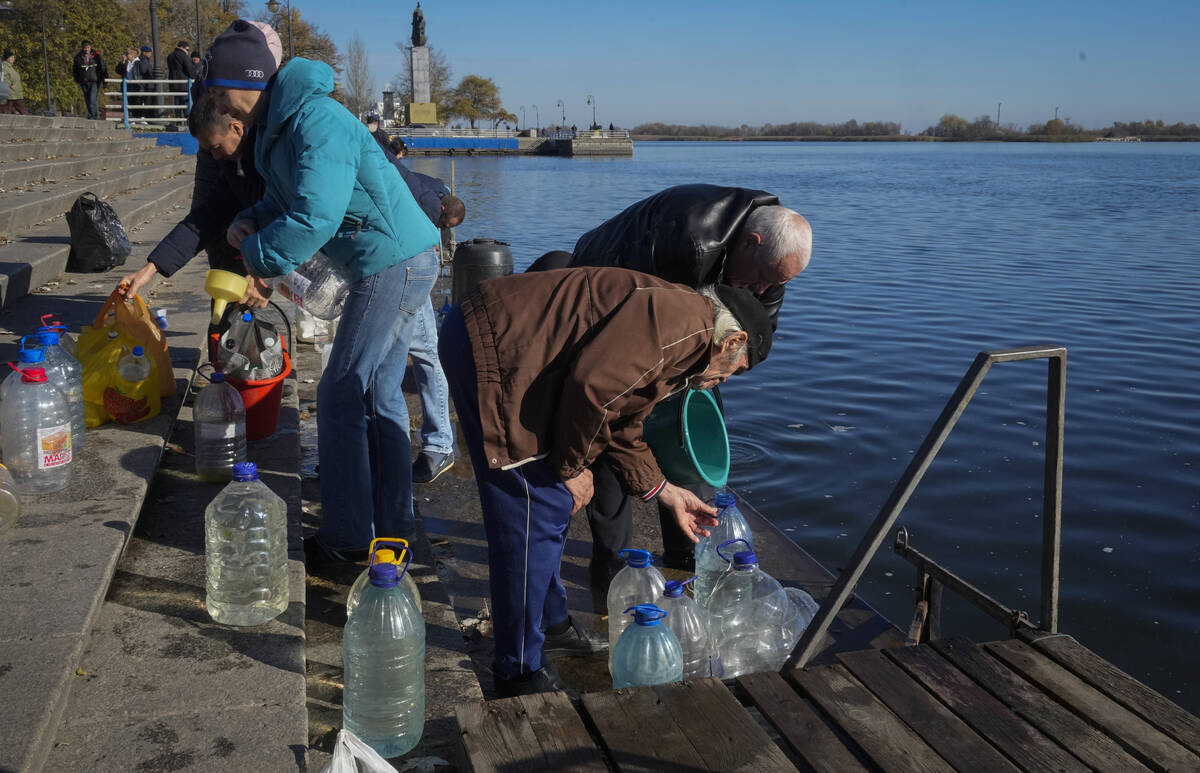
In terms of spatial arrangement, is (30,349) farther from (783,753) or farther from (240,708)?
(783,753)

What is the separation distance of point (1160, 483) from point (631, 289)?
212 inches

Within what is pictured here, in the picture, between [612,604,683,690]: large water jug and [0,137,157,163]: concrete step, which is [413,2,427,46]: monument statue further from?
[612,604,683,690]: large water jug

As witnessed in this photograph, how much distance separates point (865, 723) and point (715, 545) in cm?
153

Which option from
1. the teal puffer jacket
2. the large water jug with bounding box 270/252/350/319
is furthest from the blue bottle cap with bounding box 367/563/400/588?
the large water jug with bounding box 270/252/350/319

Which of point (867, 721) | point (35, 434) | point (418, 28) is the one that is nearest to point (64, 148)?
point (35, 434)

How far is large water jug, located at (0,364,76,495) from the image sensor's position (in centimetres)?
351

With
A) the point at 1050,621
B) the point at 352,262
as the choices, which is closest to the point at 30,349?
the point at 352,262

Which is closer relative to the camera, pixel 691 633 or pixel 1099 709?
pixel 1099 709

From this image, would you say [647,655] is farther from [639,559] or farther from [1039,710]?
[1039,710]

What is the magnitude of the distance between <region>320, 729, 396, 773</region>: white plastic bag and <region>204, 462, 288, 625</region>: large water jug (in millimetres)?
818

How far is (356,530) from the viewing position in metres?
3.88

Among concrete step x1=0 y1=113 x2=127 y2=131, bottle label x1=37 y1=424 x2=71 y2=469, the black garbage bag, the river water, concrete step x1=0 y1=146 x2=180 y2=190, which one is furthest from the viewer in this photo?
concrete step x1=0 y1=113 x2=127 y2=131

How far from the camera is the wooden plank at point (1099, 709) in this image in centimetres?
264

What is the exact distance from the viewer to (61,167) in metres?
11.8
